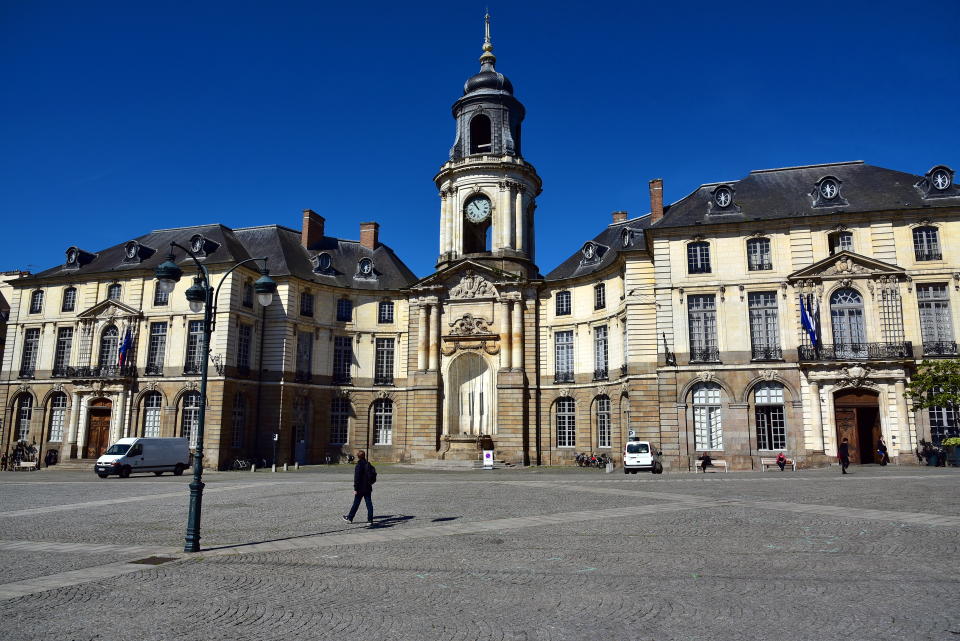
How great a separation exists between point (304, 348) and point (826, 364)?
28.8 metres

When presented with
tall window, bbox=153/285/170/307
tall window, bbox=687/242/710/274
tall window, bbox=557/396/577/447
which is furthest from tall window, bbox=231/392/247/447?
tall window, bbox=687/242/710/274

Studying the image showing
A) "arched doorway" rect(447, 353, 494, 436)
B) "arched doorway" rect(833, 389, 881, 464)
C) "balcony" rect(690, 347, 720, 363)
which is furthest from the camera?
"arched doorway" rect(447, 353, 494, 436)

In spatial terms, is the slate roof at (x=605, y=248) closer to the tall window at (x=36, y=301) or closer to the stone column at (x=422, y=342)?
the stone column at (x=422, y=342)

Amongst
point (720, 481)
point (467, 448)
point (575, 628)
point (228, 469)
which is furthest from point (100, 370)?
point (575, 628)

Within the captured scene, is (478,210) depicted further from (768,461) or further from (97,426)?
(97,426)

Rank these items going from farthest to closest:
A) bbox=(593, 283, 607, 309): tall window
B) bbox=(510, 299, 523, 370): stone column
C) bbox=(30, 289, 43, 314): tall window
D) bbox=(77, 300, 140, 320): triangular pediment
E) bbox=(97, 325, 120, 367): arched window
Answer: bbox=(30, 289, 43, 314): tall window
bbox=(510, 299, 523, 370): stone column
bbox=(97, 325, 120, 367): arched window
bbox=(77, 300, 140, 320): triangular pediment
bbox=(593, 283, 607, 309): tall window

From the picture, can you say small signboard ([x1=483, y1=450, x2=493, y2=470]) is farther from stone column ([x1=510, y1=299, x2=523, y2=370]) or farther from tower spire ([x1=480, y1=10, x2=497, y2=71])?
tower spire ([x1=480, y1=10, x2=497, y2=71])

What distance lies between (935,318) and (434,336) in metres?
26.1

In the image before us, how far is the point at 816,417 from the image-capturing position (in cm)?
3148

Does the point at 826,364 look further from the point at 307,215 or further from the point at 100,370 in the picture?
the point at 100,370

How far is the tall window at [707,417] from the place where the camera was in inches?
1298

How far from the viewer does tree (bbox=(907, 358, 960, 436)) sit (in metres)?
28.6

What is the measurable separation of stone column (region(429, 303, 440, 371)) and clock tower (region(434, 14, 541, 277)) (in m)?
3.07

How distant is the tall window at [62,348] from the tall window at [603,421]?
3190 centimetres
